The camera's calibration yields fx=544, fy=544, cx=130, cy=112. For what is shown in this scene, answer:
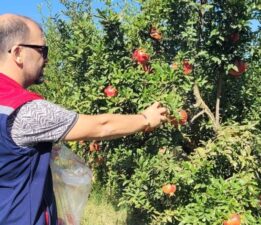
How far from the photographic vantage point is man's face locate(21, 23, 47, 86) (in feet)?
7.43

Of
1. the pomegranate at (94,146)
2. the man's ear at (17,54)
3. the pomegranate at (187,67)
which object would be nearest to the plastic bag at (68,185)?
the man's ear at (17,54)

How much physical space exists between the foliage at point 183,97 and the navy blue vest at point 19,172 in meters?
1.26

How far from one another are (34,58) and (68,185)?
0.68 metres

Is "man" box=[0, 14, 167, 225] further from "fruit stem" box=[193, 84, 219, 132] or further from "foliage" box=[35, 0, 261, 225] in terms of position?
"fruit stem" box=[193, 84, 219, 132]

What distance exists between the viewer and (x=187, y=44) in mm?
4047

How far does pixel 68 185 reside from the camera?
262 cm

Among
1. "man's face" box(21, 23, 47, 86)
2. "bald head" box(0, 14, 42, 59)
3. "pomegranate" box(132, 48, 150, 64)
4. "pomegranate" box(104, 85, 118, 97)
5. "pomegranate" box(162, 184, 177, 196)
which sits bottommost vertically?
"pomegranate" box(162, 184, 177, 196)

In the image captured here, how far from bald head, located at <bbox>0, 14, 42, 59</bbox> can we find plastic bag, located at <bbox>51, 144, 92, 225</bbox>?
618 millimetres

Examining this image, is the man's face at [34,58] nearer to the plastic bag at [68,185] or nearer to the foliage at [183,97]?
the plastic bag at [68,185]

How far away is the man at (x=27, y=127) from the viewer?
7.04 ft

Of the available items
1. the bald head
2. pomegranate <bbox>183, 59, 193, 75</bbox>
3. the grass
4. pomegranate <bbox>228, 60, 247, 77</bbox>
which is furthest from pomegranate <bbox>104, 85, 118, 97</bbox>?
the grass

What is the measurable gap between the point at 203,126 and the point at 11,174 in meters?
2.34

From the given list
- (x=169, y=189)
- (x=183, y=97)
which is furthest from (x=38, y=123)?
(x=183, y=97)

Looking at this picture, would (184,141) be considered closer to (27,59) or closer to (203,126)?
(203,126)
